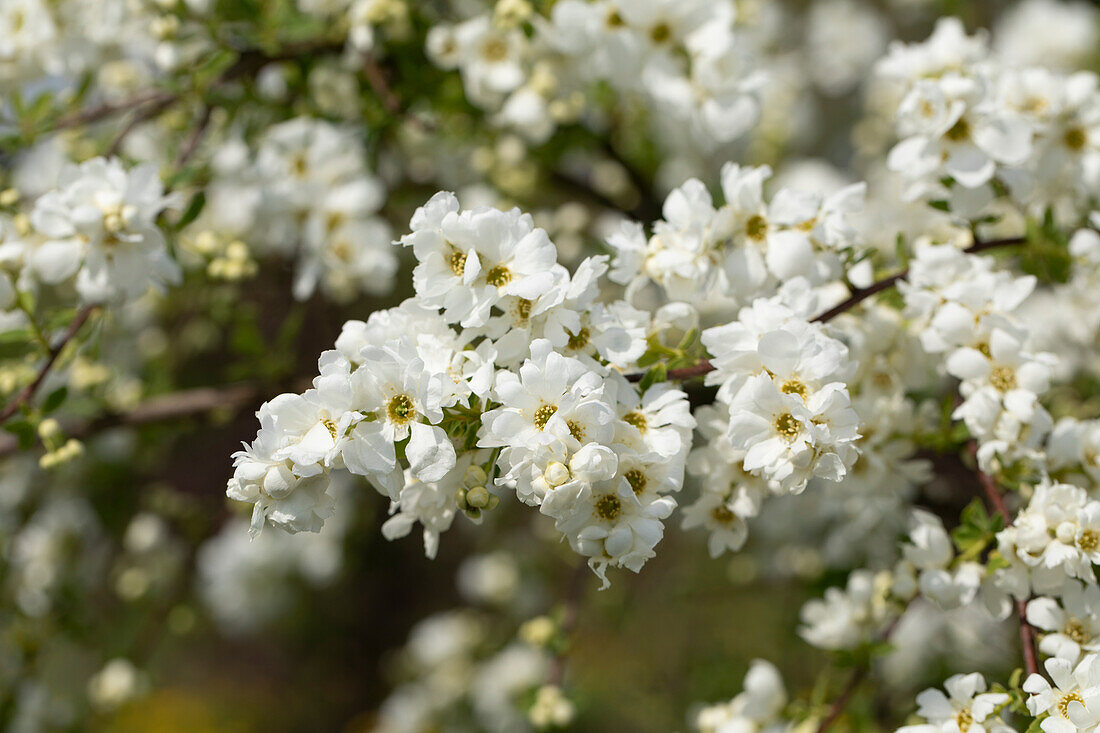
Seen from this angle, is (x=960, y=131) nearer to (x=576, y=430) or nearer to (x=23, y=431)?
(x=576, y=430)

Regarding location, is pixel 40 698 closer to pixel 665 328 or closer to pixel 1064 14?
pixel 665 328

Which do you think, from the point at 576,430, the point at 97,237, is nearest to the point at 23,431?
the point at 97,237

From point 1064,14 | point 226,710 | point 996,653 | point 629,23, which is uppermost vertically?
point 629,23

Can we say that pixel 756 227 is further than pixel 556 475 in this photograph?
Yes

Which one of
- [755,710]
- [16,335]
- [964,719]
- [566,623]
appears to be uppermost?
[16,335]

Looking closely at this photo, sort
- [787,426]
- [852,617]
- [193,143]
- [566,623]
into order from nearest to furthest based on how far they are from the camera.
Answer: [787,426], [852,617], [193,143], [566,623]

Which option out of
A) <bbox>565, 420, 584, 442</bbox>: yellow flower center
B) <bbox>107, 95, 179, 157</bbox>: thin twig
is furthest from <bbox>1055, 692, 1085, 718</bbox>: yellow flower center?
<bbox>107, 95, 179, 157</bbox>: thin twig

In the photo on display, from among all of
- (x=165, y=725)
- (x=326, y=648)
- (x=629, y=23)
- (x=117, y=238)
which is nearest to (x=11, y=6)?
(x=117, y=238)

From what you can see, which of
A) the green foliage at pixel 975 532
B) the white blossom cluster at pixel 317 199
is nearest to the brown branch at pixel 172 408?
the white blossom cluster at pixel 317 199
